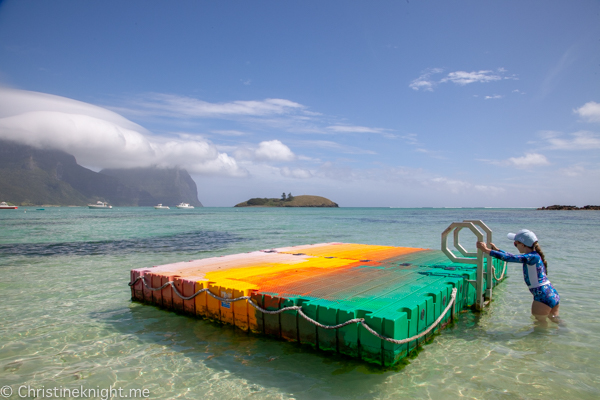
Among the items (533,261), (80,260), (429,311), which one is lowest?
(80,260)

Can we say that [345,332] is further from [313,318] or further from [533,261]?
[533,261]

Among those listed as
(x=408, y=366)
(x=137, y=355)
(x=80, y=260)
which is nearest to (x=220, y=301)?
(x=137, y=355)

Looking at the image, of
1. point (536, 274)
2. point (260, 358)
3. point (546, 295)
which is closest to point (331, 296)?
point (260, 358)

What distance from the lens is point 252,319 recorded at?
6609mm

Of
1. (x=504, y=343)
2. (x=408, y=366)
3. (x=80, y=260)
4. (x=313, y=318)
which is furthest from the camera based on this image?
(x=80, y=260)

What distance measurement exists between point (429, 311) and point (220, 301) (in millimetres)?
4035

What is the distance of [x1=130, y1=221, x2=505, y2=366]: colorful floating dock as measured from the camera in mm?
5340

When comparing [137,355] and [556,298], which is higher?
[556,298]

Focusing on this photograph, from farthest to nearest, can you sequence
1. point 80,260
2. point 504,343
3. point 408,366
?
point 80,260 < point 504,343 < point 408,366

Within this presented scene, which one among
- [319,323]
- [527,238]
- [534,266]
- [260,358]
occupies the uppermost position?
[527,238]

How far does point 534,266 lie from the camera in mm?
6684

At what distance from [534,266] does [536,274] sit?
0.57 ft

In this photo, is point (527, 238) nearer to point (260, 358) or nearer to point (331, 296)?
point (331, 296)

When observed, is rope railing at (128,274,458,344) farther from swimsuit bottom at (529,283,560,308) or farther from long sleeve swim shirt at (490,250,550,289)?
swimsuit bottom at (529,283,560,308)
